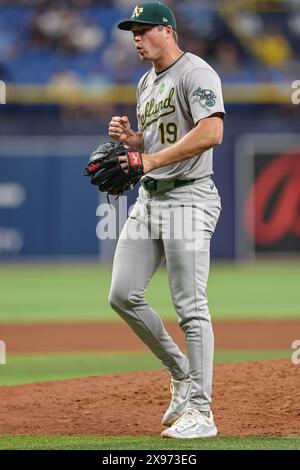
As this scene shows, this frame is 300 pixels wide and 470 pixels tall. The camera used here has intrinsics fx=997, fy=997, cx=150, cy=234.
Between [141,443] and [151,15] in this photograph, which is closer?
[141,443]

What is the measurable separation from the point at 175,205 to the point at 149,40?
0.81 m

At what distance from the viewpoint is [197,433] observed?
4.70 m

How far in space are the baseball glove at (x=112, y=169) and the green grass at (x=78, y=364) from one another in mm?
2594

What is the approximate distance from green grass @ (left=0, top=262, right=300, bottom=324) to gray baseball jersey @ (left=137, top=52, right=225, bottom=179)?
21.2 ft

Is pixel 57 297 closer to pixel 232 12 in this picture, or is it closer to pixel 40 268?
pixel 40 268

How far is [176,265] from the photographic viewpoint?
4789 millimetres

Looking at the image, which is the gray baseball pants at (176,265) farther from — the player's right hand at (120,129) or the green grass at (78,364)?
the green grass at (78,364)

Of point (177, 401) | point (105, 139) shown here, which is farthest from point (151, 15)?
point (105, 139)

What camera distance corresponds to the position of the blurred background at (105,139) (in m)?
17.0

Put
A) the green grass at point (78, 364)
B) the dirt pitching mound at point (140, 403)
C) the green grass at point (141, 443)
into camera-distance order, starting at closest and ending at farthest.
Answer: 1. the green grass at point (141, 443)
2. the dirt pitching mound at point (140, 403)
3. the green grass at point (78, 364)

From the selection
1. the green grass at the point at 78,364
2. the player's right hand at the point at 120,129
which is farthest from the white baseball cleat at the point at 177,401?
the green grass at the point at 78,364

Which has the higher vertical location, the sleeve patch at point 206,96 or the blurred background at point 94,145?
the blurred background at point 94,145

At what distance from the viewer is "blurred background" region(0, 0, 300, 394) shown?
17031mm

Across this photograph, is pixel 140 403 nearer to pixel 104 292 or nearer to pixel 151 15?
pixel 151 15
